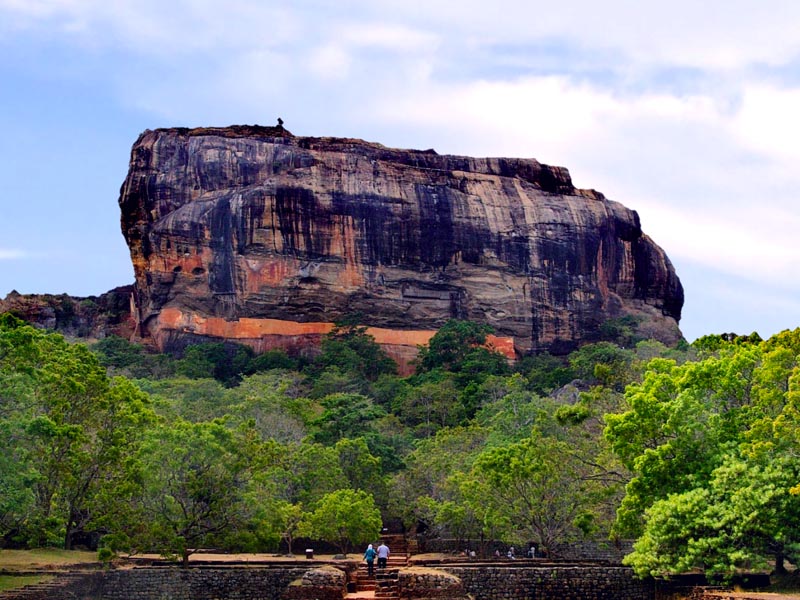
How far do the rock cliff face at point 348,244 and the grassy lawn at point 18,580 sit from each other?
50.6m

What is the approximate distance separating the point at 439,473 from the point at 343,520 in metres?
7.97

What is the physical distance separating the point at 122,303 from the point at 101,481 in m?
57.6

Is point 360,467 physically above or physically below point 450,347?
below

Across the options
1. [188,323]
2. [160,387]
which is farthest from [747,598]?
[188,323]

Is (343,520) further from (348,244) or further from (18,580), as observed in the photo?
(348,244)

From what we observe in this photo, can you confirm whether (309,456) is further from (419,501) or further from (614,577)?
(614,577)

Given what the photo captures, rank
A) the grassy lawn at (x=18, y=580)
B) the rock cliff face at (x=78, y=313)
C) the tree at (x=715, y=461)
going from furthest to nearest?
1. the rock cliff face at (x=78, y=313)
2. the grassy lawn at (x=18, y=580)
3. the tree at (x=715, y=461)

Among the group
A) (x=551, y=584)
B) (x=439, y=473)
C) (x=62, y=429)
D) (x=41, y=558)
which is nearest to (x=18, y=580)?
(x=41, y=558)

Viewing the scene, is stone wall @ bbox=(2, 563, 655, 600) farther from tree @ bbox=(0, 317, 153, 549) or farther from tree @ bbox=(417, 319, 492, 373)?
tree @ bbox=(417, 319, 492, 373)

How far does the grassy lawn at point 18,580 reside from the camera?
983 inches

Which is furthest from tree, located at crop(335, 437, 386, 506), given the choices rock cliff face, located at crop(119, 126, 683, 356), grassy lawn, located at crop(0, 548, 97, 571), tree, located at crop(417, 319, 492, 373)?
rock cliff face, located at crop(119, 126, 683, 356)

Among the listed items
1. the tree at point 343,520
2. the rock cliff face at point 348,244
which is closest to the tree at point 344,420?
the tree at point 343,520

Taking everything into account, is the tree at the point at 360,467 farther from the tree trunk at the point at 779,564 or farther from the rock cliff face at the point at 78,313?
the rock cliff face at the point at 78,313

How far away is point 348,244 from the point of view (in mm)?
77688
